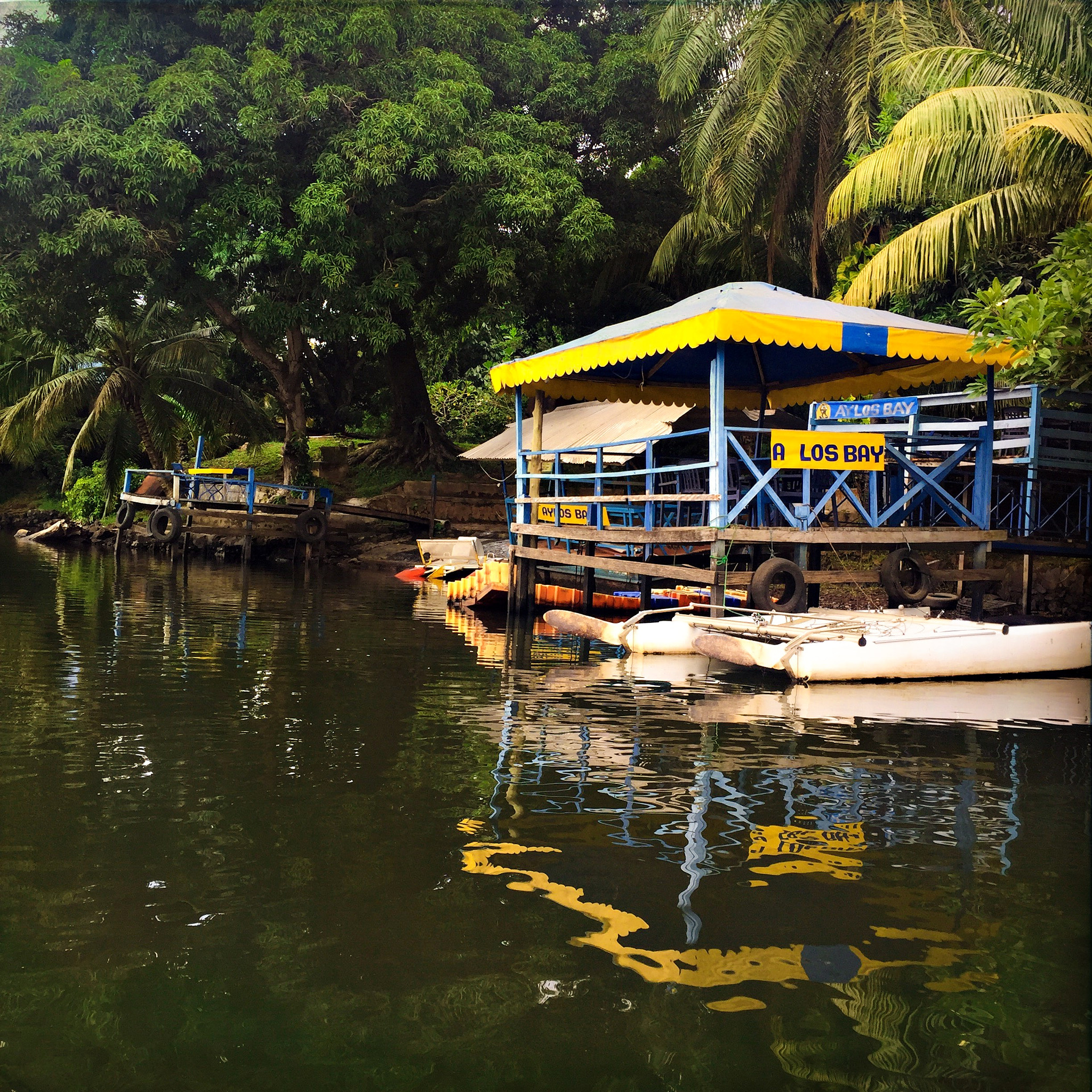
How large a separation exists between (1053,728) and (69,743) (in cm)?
661

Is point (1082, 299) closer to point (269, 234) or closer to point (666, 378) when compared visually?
point (666, 378)

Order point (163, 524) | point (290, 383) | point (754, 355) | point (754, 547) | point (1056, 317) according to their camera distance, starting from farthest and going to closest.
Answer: point (290, 383) → point (163, 524) → point (754, 355) → point (754, 547) → point (1056, 317)

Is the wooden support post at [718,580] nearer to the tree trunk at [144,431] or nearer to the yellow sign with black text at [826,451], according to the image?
the yellow sign with black text at [826,451]

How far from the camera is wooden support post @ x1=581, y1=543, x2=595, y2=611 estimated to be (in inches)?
584

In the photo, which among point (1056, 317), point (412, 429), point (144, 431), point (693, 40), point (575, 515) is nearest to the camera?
point (1056, 317)

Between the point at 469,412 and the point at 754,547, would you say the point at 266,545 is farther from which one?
the point at 754,547

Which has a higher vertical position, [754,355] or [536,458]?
[754,355]

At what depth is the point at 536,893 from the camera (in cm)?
462

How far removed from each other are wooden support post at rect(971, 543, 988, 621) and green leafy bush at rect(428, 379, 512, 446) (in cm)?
2200

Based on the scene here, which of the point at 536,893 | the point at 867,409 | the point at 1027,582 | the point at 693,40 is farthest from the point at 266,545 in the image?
the point at 536,893

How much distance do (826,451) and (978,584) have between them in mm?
2943

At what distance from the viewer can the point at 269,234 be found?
23531 mm

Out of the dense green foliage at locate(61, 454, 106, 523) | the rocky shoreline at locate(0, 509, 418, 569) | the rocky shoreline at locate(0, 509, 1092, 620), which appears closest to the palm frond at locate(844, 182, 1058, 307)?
the rocky shoreline at locate(0, 509, 1092, 620)

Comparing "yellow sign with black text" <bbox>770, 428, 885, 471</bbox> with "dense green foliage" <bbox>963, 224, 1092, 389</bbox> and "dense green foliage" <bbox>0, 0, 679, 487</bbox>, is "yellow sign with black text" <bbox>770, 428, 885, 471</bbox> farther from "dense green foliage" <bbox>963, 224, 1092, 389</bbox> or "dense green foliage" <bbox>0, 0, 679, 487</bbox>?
"dense green foliage" <bbox>0, 0, 679, 487</bbox>
